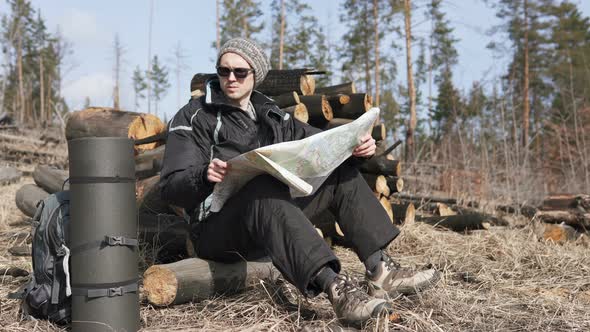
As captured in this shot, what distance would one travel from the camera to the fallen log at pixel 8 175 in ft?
28.5

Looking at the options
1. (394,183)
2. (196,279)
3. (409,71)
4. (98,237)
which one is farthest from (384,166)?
(409,71)

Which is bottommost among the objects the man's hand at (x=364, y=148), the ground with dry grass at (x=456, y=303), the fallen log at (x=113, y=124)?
the ground with dry grass at (x=456, y=303)

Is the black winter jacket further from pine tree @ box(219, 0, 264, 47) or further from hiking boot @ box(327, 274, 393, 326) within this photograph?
pine tree @ box(219, 0, 264, 47)

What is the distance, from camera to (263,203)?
8.13 ft

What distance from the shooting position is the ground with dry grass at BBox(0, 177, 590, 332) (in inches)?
98.1

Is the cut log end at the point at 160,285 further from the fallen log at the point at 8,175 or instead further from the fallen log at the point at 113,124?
the fallen log at the point at 8,175

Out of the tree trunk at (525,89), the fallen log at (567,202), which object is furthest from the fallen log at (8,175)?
the tree trunk at (525,89)

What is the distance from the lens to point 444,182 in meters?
9.15

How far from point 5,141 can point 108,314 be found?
10775 millimetres

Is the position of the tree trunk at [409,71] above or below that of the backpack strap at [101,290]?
above

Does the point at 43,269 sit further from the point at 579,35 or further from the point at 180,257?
the point at 579,35

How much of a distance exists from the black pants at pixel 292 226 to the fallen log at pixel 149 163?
1.50 metres

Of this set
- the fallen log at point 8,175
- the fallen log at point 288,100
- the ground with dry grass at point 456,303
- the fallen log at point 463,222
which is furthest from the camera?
the fallen log at point 8,175

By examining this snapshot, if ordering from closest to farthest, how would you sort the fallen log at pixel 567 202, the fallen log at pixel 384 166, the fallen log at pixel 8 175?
the fallen log at pixel 384 166 → the fallen log at pixel 567 202 → the fallen log at pixel 8 175
